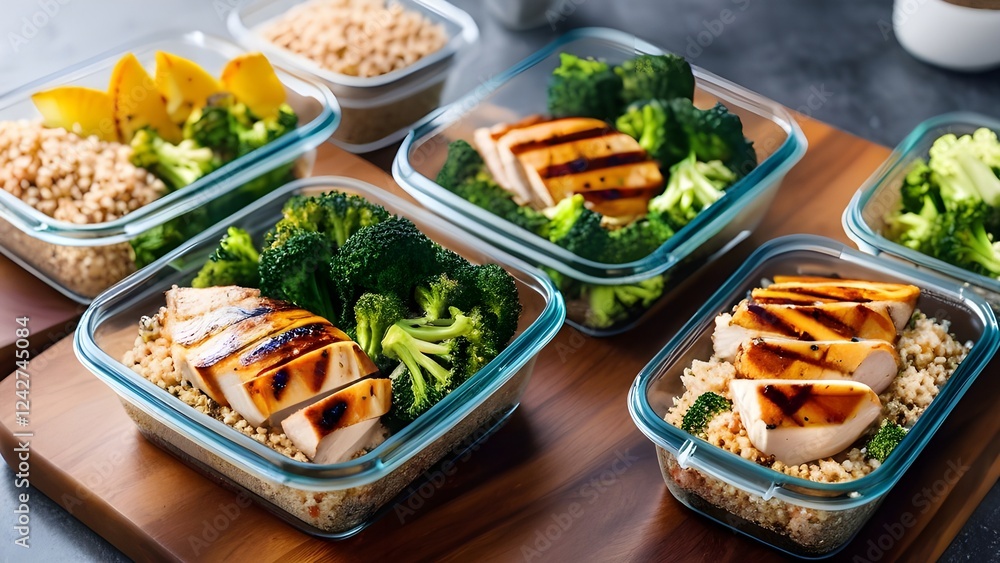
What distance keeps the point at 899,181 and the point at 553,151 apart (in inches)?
38.6

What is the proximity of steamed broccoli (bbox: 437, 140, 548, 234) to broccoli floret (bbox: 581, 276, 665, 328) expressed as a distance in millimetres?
232

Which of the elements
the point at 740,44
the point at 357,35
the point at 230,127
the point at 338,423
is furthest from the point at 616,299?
the point at 740,44

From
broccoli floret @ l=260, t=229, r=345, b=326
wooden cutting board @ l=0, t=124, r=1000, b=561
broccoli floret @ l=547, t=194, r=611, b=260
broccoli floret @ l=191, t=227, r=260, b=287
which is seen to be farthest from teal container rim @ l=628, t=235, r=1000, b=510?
broccoli floret @ l=191, t=227, r=260, b=287

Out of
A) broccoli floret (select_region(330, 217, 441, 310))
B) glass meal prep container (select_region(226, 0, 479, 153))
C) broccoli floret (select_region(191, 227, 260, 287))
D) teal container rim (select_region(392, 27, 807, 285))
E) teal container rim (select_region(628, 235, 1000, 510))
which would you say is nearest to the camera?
teal container rim (select_region(628, 235, 1000, 510))

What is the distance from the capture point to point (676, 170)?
9.78ft

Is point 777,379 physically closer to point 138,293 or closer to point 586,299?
point 586,299

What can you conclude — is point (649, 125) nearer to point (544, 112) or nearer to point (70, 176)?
point (544, 112)

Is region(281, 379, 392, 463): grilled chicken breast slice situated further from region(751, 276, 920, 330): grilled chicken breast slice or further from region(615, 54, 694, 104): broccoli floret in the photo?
region(615, 54, 694, 104): broccoli floret

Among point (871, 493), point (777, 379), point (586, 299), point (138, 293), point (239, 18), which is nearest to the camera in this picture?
point (871, 493)

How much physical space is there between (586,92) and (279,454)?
1.61m

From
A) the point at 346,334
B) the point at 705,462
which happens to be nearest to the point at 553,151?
the point at 346,334

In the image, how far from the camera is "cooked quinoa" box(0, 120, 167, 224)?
2770 mm

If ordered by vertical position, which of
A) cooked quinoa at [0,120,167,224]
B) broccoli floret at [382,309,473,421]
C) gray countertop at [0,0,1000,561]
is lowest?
gray countertop at [0,0,1000,561]

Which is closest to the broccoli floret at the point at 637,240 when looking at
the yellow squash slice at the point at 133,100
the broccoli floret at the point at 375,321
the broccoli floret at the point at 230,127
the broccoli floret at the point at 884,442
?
the broccoli floret at the point at 375,321
